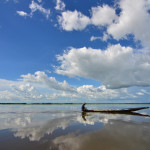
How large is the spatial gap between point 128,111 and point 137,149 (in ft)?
93.5

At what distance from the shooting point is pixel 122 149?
7.66 m

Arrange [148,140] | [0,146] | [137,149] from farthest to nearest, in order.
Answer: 1. [148,140]
2. [0,146]
3. [137,149]

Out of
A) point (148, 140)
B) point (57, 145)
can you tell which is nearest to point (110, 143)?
point (148, 140)

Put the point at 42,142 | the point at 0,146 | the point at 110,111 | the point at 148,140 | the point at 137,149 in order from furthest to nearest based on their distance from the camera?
1. the point at 110,111
2. the point at 148,140
3. the point at 42,142
4. the point at 0,146
5. the point at 137,149

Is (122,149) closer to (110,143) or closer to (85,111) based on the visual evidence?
(110,143)

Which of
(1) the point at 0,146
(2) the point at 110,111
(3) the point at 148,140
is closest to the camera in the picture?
(1) the point at 0,146

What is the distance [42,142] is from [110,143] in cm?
480

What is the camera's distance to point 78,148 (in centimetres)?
784

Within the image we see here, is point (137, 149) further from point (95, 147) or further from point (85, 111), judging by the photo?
point (85, 111)

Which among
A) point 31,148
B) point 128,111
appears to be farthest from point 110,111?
point 31,148

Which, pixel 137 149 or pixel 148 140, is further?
pixel 148 140

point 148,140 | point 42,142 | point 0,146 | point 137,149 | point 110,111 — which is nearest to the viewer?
point 137,149

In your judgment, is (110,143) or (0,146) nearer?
(0,146)

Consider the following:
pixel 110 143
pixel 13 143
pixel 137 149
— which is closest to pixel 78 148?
pixel 110 143
